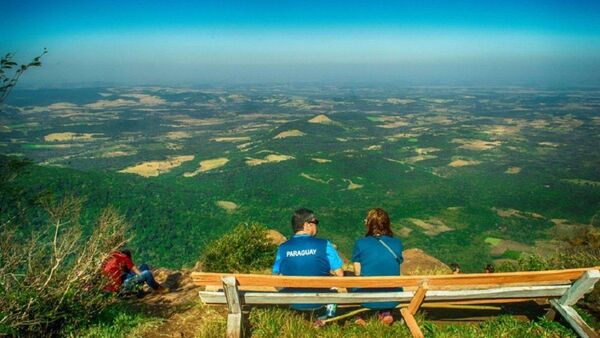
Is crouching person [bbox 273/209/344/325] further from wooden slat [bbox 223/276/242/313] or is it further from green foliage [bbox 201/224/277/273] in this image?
green foliage [bbox 201/224/277/273]

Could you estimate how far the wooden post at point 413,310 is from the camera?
12.7 ft

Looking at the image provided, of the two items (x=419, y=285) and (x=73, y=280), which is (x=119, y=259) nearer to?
(x=73, y=280)

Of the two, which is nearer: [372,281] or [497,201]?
[372,281]

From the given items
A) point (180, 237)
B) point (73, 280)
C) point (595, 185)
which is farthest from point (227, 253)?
point (595, 185)

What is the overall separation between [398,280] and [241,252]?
7.85 meters

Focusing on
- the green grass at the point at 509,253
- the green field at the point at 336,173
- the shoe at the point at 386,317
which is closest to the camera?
the shoe at the point at 386,317

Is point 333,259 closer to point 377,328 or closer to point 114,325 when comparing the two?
point 377,328

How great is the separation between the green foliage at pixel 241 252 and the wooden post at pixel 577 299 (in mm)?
7397

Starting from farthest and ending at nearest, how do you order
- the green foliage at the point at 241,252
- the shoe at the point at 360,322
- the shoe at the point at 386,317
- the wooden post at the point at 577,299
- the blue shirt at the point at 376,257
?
1. the green foliage at the point at 241,252
2. the blue shirt at the point at 376,257
3. the shoe at the point at 386,317
4. the shoe at the point at 360,322
5. the wooden post at the point at 577,299

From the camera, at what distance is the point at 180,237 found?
52844 millimetres

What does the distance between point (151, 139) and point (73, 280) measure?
14093cm

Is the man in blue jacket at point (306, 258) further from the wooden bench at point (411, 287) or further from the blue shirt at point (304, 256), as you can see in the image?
the wooden bench at point (411, 287)

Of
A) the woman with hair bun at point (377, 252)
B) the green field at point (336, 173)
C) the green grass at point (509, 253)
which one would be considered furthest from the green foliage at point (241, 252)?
the green grass at point (509, 253)

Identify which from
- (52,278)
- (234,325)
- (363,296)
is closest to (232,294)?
(234,325)
